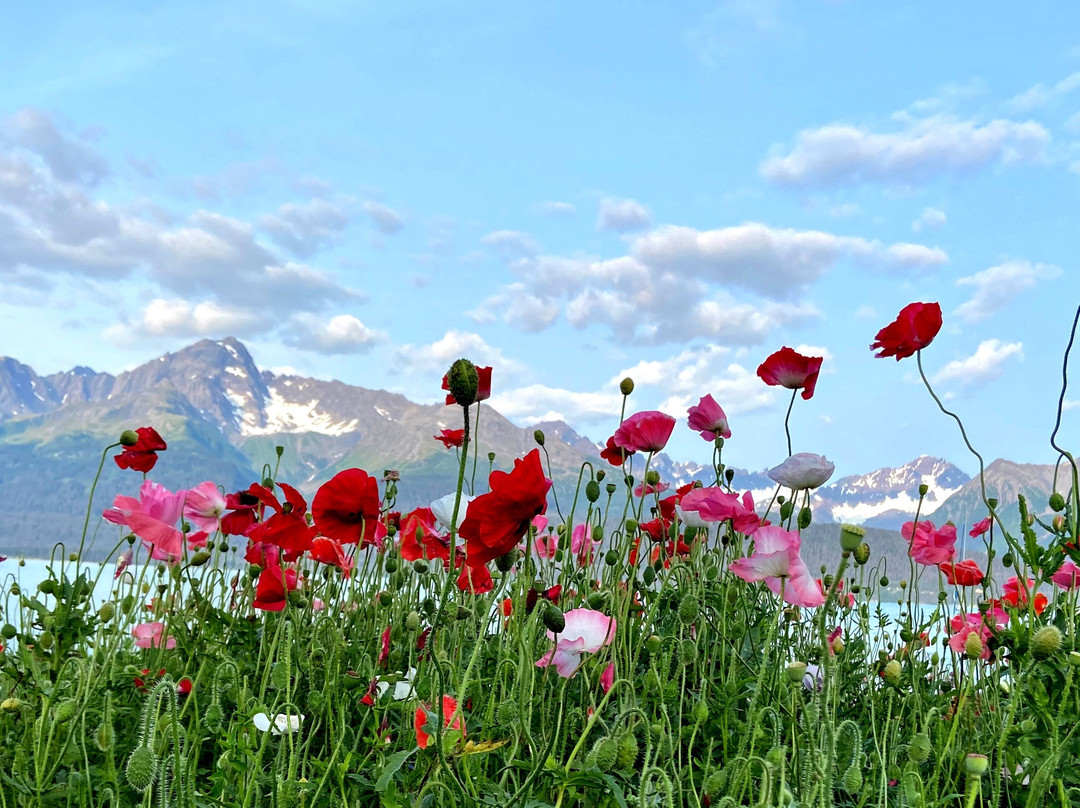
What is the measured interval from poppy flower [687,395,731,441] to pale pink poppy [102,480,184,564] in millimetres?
1568

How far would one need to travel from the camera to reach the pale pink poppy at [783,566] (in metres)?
1.76

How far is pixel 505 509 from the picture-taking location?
4.51ft

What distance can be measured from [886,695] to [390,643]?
59.6 inches

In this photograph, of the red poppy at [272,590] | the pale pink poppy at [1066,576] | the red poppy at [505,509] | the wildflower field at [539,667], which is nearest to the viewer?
the red poppy at [505,509]

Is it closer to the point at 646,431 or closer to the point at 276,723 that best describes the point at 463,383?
the point at 276,723

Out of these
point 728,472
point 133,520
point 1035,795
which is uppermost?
point 728,472

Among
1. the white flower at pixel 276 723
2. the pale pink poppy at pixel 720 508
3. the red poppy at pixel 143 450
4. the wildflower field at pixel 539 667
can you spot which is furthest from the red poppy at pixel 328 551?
the pale pink poppy at pixel 720 508

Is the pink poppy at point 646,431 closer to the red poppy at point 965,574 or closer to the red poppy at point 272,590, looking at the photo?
Result: the red poppy at point 272,590

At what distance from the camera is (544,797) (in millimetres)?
1593

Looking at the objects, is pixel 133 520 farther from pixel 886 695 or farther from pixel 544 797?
pixel 886 695

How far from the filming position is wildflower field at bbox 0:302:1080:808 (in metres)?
1.45

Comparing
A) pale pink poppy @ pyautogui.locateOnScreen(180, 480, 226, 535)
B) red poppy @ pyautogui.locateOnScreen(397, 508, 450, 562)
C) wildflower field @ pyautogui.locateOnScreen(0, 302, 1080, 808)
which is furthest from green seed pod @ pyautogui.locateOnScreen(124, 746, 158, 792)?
pale pink poppy @ pyautogui.locateOnScreen(180, 480, 226, 535)

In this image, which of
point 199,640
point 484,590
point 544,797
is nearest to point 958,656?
point 484,590

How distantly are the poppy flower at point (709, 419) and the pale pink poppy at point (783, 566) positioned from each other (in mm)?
839
